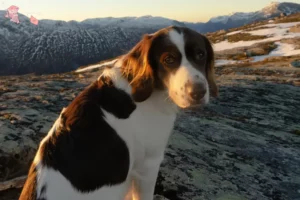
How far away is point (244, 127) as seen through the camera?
8.35 m

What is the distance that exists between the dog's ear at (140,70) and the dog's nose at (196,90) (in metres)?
0.59

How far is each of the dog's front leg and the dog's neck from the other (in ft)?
2.07

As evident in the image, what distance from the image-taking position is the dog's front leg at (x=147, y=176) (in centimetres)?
454

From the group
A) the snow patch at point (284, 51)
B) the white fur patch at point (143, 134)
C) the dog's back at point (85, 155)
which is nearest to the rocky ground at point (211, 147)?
the white fur patch at point (143, 134)

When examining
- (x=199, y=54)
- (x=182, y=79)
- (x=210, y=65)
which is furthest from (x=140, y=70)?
(x=210, y=65)

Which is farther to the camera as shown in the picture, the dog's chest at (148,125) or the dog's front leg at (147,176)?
the dog's front leg at (147,176)

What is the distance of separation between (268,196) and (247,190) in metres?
0.30

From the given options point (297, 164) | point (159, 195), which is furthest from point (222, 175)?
point (297, 164)

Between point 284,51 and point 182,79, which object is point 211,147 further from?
point 284,51

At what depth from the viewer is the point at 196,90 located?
3928mm

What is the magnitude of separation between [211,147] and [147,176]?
234 cm

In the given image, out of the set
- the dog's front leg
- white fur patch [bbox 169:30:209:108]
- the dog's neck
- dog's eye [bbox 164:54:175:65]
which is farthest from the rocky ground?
dog's eye [bbox 164:54:175:65]

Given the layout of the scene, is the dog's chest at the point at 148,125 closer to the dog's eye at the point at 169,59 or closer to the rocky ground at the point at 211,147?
the dog's eye at the point at 169,59

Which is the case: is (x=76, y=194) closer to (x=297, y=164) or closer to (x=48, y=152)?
(x=48, y=152)
